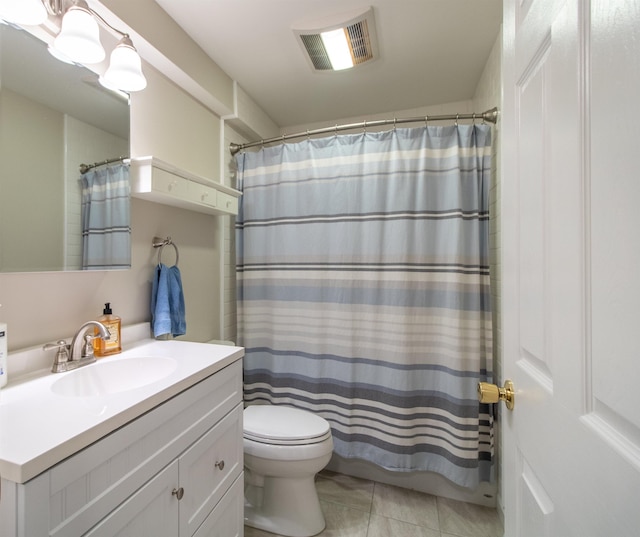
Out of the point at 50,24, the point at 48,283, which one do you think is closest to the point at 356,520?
the point at 48,283

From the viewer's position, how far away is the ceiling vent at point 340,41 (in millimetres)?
1365

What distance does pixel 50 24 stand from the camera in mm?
973

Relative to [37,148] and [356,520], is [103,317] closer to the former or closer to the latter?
[37,148]

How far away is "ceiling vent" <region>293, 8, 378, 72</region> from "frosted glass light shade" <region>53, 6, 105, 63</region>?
2.92ft

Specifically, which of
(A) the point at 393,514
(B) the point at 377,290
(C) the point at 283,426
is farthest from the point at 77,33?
(A) the point at 393,514

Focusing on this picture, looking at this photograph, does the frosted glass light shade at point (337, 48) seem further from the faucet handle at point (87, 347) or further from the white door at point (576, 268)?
the faucet handle at point (87, 347)

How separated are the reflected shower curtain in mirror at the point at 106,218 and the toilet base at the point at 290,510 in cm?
127

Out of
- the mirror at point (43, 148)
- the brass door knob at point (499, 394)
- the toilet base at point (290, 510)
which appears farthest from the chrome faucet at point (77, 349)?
the brass door knob at point (499, 394)

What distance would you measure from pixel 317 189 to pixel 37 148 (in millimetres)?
1234

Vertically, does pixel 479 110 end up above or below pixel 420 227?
above

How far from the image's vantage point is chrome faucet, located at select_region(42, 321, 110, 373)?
95cm

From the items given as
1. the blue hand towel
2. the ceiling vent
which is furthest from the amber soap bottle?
the ceiling vent

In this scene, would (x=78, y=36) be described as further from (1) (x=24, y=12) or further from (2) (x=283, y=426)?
(2) (x=283, y=426)

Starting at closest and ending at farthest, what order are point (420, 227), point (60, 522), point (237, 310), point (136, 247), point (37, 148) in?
point (60, 522) → point (37, 148) → point (136, 247) → point (420, 227) → point (237, 310)
